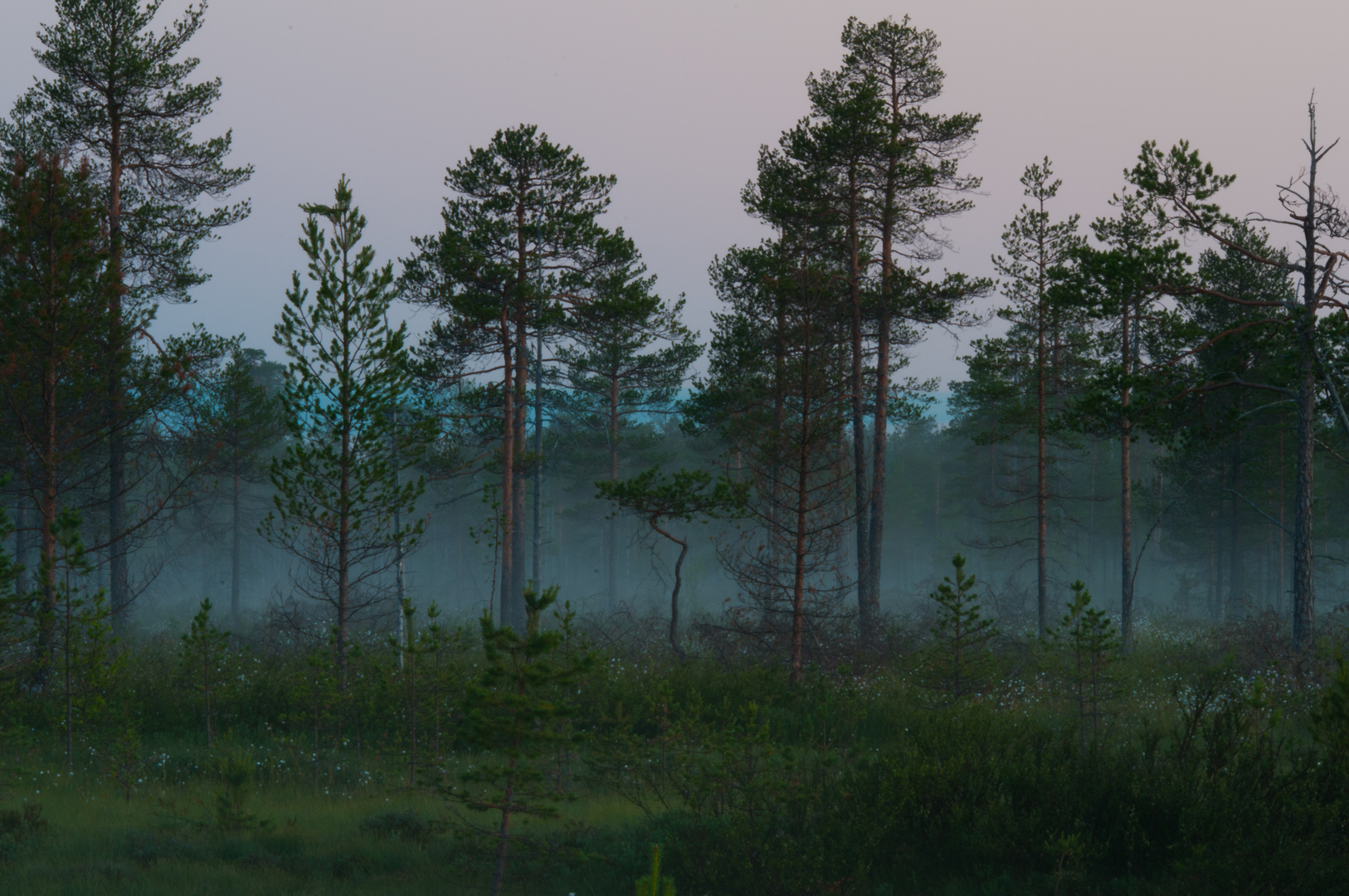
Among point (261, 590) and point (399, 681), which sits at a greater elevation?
point (399, 681)

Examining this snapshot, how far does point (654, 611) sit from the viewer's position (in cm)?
2506

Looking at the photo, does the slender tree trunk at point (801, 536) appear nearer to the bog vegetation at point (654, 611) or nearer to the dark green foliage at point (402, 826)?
the bog vegetation at point (654, 611)

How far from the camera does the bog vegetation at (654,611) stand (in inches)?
243

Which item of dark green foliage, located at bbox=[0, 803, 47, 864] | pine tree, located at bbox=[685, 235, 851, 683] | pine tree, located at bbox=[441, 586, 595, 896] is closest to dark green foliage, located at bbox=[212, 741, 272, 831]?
dark green foliage, located at bbox=[0, 803, 47, 864]

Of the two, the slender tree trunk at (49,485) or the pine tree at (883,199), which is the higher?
the pine tree at (883,199)

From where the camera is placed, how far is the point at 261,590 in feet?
232

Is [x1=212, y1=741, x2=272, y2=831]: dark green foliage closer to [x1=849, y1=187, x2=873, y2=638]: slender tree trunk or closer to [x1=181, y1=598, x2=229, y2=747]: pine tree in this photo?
[x1=181, y1=598, x2=229, y2=747]: pine tree

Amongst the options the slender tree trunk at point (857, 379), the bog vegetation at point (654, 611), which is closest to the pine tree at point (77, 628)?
the bog vegetation at point (654, 611)

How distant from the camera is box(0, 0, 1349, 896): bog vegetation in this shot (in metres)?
6.18

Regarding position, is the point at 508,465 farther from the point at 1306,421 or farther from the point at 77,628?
the point at 1306,421

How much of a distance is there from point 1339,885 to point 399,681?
382 inches

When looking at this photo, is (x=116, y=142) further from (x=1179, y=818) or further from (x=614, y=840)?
(x=1179, y=818)

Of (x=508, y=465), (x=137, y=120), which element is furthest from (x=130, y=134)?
(x=508, y=465)

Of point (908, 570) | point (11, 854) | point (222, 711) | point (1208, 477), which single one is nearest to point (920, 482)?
point (908, 570)
